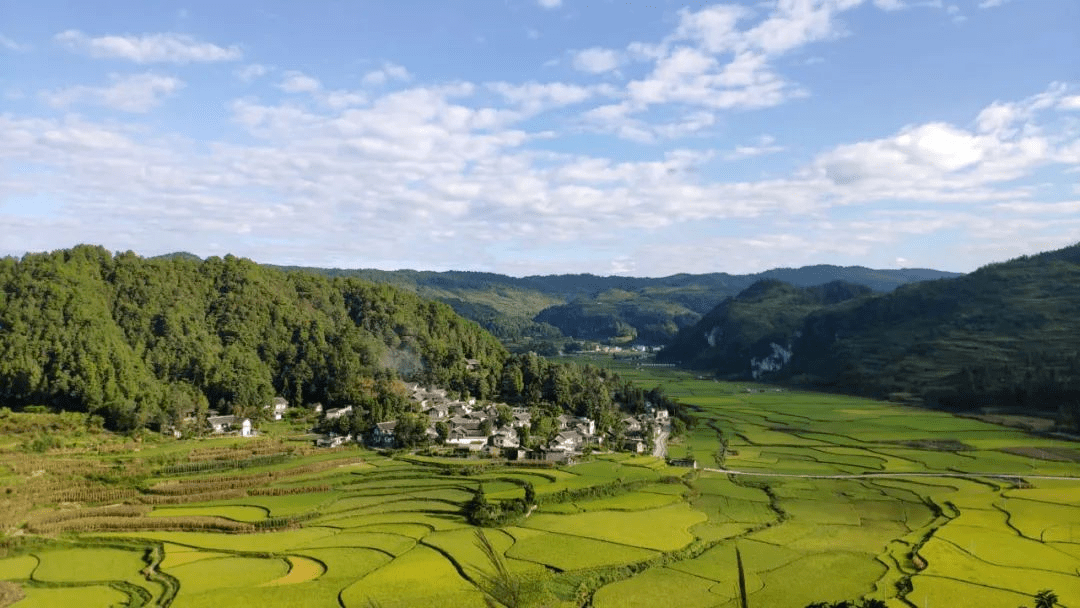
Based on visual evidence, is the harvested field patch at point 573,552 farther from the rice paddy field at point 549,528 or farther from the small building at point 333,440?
the small building at point 333,440

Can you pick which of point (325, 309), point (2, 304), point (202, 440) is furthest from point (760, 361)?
point (2, 304)

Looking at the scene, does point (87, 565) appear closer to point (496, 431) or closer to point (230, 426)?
point (230, 426)

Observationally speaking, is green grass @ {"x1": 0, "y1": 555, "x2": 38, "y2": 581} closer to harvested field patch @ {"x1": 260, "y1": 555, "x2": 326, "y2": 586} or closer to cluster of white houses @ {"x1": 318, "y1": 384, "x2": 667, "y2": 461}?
harvested field patch @ {"x1": 260, "y1": 555, "x2": 326, "y2": 586}

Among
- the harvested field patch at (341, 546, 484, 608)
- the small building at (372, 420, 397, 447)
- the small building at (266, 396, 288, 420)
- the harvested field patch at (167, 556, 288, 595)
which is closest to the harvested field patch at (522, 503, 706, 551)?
the harvested field patch at (341, 546, 484, 608)

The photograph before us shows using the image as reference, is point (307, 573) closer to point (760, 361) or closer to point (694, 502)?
point (694, 502)

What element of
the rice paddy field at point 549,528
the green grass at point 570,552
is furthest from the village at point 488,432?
the green grass at point 570,552

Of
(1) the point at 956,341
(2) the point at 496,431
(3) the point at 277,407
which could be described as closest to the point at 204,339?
(3) the point at 277,407
